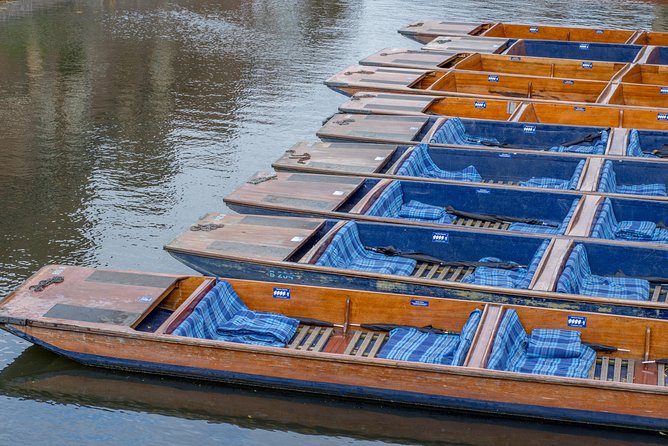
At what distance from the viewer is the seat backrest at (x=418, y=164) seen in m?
15.2

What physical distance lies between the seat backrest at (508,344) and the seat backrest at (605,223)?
7.98 feet

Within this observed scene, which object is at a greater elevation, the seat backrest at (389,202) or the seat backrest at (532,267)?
the seat backrest at (389,202)

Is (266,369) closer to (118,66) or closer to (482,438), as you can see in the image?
(482,438)

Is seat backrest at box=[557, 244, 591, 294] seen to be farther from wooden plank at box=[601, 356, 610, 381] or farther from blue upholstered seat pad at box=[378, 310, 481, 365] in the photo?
blue upholstered seat pad at box=[378, 310, 481, 365]

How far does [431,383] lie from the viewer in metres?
10.1

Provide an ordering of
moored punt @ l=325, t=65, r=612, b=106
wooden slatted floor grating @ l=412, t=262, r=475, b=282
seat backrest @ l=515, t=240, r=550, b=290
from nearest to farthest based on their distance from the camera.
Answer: seat backrest @ l=515, t=240, r=550, b=290 < wooden slatted floor grating @ l=412, t=262, r=475, b=282 < moored punt @ l=325, t=65, r=612, b=106

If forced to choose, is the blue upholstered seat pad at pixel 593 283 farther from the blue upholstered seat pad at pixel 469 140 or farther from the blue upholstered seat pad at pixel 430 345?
the blue upholstered seat pad at pixel 469 140

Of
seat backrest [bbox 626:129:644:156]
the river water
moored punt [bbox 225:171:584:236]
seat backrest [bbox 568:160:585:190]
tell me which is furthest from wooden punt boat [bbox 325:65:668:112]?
moored punt [bbox 225:171:584:236]

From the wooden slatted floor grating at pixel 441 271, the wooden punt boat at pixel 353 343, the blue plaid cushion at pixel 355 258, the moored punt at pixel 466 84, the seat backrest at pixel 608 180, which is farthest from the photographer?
the moored punt at pixel 466 84

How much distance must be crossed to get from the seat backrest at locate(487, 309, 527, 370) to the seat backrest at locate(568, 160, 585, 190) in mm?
4140

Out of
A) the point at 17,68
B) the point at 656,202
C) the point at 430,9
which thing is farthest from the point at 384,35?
the point at 656,202

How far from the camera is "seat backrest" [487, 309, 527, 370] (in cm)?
1036

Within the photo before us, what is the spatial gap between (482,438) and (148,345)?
139 inches

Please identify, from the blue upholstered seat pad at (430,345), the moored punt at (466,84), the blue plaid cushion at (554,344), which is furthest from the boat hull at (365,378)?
the moored punt at (466,84)
